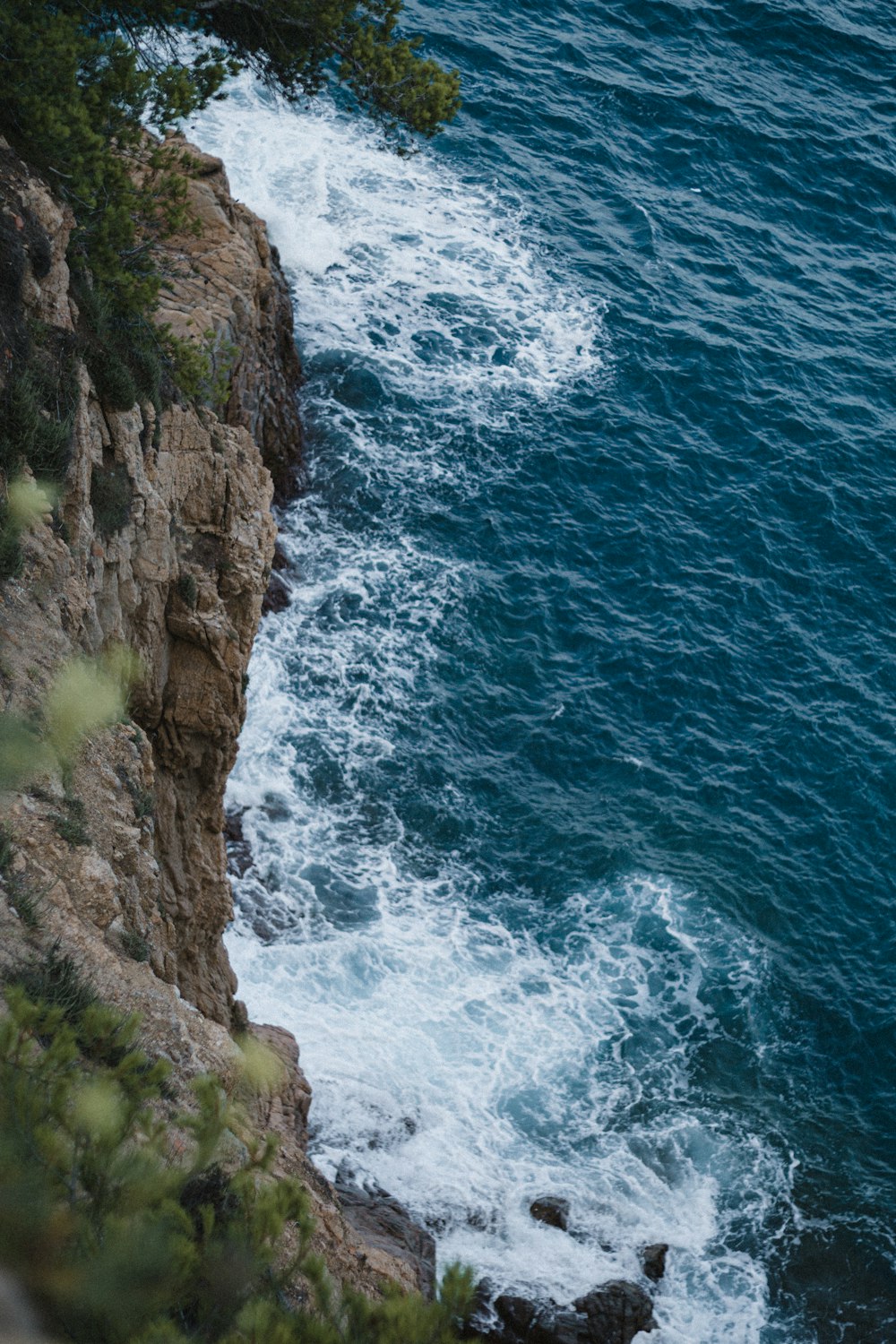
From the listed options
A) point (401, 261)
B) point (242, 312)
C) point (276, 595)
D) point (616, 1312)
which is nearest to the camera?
point (616, 1312)

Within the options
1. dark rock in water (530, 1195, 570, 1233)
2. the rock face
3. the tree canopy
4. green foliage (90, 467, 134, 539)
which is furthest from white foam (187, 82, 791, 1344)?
the tree canopy

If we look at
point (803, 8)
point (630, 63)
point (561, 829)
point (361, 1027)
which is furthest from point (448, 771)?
point (803, 8)

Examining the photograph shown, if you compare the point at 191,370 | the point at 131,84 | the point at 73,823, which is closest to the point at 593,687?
the point at 191,370

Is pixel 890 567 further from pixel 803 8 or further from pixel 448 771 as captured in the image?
pixel 803 8

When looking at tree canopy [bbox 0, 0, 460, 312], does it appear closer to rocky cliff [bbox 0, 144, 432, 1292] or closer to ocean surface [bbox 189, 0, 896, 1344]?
rocky cliff [bbox 0, 144, 432, 1292]

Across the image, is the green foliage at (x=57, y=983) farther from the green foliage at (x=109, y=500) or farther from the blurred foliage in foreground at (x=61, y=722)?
the green foliage at (x=109, y=500)

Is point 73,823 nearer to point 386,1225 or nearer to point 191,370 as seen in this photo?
point 191,370
